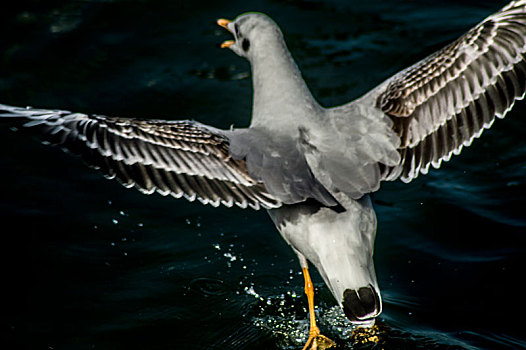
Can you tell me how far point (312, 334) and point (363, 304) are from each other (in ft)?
2.72

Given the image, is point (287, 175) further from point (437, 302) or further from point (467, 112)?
point (437, 302)

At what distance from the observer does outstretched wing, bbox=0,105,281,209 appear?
168 inches

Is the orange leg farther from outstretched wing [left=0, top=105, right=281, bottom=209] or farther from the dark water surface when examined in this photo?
outstretched wing [left=0, top=105, right=281, bottom=209]

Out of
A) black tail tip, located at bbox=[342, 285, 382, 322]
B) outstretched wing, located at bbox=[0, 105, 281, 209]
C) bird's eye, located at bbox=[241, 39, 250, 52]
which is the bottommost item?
black tail tip, located at bbox=[342, 285, 382, 322]

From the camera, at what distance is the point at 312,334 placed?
15.9 feet

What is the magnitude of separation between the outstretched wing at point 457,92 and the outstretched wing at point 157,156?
0.95 meters

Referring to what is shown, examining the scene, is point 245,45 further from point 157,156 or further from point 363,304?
point 363,304

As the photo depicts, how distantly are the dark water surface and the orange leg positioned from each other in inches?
5.1

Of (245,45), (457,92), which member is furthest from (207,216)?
(457,92)

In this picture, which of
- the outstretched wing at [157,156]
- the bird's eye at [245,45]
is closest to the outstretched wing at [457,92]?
the outstretched wing at [157,156]

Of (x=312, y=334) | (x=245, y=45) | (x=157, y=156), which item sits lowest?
(x=312, y=334)

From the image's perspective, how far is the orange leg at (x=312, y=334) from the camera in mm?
4809

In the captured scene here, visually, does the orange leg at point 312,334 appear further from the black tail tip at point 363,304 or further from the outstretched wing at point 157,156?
the outstretched wing at point 157,156

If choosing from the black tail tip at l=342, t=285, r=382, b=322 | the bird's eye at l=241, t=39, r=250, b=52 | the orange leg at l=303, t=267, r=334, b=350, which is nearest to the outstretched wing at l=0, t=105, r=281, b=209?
the black tail tip at l=342, t=285, r=382, b=322
